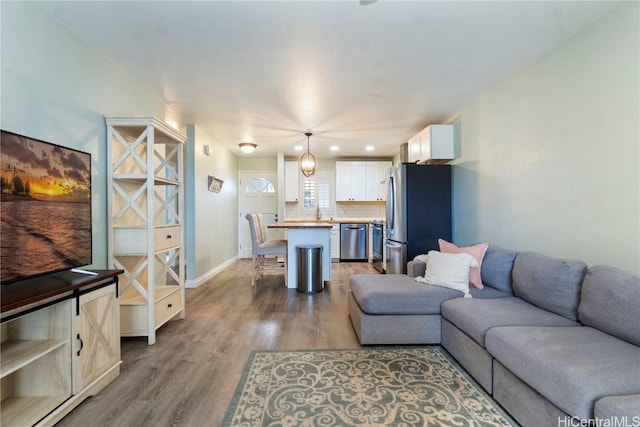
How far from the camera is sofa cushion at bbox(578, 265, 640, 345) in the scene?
152 centimetres

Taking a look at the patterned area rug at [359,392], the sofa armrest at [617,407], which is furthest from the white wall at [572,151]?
the patterned area rug at [359,392]

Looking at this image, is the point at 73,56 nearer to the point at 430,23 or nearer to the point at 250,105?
the point at 250,105

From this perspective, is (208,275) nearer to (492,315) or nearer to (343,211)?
(343,211)

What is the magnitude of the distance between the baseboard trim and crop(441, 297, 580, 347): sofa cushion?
361 cm

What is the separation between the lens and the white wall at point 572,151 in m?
1.85

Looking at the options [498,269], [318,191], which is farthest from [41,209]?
[318,191]

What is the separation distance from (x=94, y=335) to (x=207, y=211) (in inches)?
134

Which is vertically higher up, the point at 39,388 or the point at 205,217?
the point at 205,217

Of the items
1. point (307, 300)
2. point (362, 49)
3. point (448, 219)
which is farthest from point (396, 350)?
point (362, 49)

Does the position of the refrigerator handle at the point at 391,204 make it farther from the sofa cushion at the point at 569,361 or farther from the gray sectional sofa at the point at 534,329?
the sofa cushion at the point at 569,361

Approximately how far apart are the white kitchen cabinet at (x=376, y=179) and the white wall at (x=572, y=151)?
3.69 m

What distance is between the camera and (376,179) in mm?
7078

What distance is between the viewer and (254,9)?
1.91 meters

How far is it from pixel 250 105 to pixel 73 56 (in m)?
1.73
